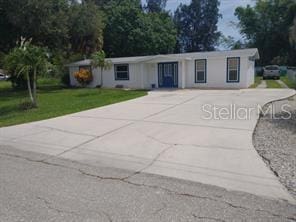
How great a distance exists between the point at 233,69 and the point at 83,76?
1194 cm

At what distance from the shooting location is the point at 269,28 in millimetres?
42719

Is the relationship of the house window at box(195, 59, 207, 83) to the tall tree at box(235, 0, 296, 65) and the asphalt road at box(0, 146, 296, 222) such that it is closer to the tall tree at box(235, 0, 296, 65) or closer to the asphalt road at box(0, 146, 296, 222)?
the asphalt road at box(0, 146, 296, 222)

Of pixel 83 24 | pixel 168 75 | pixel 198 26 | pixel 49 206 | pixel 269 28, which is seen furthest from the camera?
pixel 198 26

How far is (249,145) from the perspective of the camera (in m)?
6.51

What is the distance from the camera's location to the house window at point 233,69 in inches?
798

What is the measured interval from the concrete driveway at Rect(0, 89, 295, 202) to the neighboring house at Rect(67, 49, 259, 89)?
9.60 m

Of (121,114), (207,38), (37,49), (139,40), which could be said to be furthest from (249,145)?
(207,38)

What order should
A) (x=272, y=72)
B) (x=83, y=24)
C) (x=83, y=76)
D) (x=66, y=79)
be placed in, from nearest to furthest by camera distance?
1. (x=83, y=24)
2. (x=83, y=76)
3. (x=66, y=79)
4. (x=272, y=72)

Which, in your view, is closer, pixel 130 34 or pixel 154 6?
pixel 130 34

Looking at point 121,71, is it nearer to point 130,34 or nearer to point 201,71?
point 201,71

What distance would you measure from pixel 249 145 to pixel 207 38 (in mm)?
53051

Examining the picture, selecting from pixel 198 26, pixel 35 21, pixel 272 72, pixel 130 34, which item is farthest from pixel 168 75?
pixel 198 26

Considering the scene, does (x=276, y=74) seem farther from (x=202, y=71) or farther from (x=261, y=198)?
(x=261, y=198)

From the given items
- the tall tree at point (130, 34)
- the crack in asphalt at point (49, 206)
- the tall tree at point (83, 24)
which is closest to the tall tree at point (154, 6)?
the tall tree at point (130, 34)
